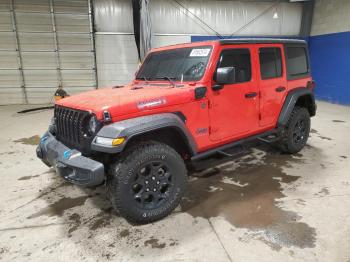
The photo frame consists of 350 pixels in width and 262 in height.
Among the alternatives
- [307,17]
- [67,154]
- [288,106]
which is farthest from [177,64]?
[307,17]

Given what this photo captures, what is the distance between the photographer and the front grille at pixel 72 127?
2.43 meters

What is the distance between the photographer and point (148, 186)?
2.52 m

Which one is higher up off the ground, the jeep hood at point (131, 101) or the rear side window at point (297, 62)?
the rear side window at point (297, 62)

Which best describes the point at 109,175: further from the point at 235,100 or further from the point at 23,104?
the point at 23,104

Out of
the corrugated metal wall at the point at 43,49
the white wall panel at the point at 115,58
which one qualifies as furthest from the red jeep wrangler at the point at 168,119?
the corrugated metal wall at the point at 43,49

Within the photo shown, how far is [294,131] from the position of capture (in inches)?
163

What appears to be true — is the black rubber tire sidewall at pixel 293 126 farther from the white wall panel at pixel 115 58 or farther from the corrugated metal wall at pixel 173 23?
the white wall panel at pixel 115 58

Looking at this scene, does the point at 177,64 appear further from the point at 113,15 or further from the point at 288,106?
the point at 113,15

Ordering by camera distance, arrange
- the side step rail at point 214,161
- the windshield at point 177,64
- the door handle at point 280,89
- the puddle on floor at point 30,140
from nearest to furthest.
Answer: the windshield at point 177,64 < the door handle at point 280,89 < the side step rail at point 214,161 < the puddle on floor at point 30,140

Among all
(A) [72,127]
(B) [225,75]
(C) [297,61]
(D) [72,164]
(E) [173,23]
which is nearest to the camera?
(D) [72,164]

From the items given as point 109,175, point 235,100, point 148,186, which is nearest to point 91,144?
point 109,175

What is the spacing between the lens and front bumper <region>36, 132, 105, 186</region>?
7.18 ft

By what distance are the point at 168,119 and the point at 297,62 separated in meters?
2.66

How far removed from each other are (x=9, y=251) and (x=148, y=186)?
4.12 feet
